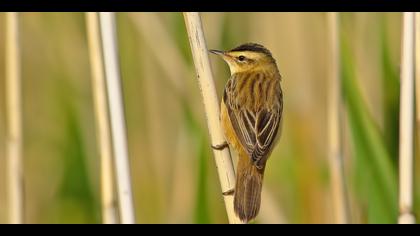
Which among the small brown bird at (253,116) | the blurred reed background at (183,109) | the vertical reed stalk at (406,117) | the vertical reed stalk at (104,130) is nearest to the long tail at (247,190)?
the small brown bird at (253,116)

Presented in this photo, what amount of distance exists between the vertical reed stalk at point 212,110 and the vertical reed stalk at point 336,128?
907 mm

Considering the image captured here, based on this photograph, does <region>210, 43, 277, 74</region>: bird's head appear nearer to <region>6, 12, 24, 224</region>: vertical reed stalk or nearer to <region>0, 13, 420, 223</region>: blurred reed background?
<region>0, 13, 420, 223</region>: blurred reed background

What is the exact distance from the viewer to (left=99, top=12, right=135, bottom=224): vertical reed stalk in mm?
1892

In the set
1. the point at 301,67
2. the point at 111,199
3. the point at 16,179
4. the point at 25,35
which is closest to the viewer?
the point at 111,199

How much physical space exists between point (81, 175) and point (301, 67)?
3.64ft

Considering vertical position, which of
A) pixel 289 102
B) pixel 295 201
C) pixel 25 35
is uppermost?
pixel 25 35

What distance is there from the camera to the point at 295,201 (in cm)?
331

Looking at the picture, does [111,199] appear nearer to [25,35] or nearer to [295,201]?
[295,201]

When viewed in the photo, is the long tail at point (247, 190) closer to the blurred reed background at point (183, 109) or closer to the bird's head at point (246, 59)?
the bird's head at point (246, 59)

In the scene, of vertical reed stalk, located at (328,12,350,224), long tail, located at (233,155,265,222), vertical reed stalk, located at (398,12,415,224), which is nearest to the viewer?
long tail, located at (233,155,265,222)

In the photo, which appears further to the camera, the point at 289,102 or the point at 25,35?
the point at 25,35

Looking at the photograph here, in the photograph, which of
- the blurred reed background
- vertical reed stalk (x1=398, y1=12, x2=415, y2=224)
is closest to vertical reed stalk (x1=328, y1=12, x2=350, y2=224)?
the blurred reed background

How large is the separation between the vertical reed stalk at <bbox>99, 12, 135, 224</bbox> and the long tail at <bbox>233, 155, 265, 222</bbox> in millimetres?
335
